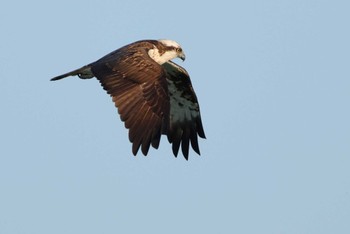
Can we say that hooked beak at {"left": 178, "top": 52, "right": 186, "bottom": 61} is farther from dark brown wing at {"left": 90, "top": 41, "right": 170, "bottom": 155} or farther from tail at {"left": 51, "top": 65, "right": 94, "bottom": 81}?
dark brown wing at {"left": 90, "top": 41, "right": 170, "bottom": 155}

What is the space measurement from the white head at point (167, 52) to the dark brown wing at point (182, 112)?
0.33m

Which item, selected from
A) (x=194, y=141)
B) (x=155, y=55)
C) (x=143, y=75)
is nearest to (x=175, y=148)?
(x=194, y=141)

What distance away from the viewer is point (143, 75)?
52.9 ft

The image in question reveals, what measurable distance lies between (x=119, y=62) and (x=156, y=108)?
42.6 inches

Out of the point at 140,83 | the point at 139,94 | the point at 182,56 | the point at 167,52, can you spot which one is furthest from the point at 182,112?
the point at 139,94

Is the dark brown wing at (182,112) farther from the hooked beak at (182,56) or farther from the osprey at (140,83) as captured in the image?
the osprey at (140,83)

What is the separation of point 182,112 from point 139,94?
3.52m

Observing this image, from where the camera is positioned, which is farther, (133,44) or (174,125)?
(174,125)

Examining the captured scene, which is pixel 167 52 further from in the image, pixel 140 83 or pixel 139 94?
pixel 139 94

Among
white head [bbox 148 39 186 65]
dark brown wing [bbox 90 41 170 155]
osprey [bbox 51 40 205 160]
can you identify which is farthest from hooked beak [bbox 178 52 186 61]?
dark brown wing [bbox 90 41 170 155]

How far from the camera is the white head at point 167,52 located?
711 inches

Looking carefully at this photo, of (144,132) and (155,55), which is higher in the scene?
(155,55)

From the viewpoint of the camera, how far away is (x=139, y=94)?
15875 millimetres

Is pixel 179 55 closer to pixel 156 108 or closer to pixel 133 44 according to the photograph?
pixel 133 44
